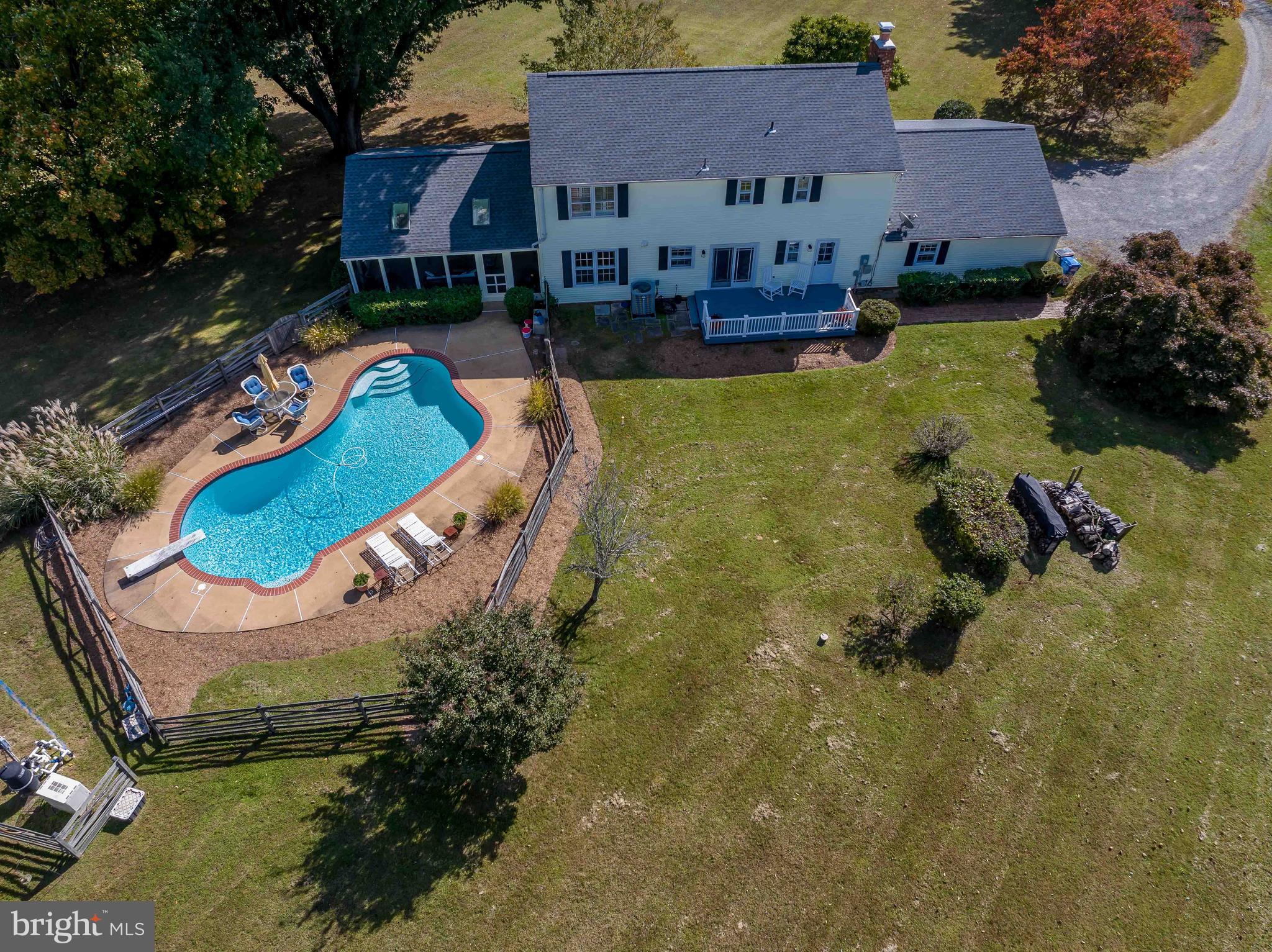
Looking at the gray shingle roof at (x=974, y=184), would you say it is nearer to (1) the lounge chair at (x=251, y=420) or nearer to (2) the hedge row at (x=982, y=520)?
(2) the hedge row at (x=982, y=520)

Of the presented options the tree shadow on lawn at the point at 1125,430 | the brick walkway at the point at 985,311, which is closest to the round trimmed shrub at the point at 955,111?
the brick walkway at the point at 985,311

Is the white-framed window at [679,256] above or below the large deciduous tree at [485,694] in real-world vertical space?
above

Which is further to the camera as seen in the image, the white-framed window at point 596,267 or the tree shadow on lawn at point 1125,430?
the white-framed window at point 596,267

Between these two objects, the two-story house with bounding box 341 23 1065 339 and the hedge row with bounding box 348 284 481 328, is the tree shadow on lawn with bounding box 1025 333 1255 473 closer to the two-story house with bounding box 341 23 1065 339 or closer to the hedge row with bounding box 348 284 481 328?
the two-story house with bounding box 341 23 1065 339

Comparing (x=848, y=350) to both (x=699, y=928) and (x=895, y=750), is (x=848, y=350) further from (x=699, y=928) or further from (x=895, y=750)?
(x=699, y=928)

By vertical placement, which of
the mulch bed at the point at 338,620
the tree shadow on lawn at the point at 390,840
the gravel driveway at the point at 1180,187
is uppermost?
the gravel driveway at the point at 1180,187

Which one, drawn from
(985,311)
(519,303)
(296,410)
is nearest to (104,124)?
(296,410)

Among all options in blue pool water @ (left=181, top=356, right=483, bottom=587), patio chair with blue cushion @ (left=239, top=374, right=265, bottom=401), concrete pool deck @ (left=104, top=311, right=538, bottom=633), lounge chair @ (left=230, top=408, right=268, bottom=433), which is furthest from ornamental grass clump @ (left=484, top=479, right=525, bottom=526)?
patio chair with blue cushion @ (left=239, top=374, right=265, bottom=401)
